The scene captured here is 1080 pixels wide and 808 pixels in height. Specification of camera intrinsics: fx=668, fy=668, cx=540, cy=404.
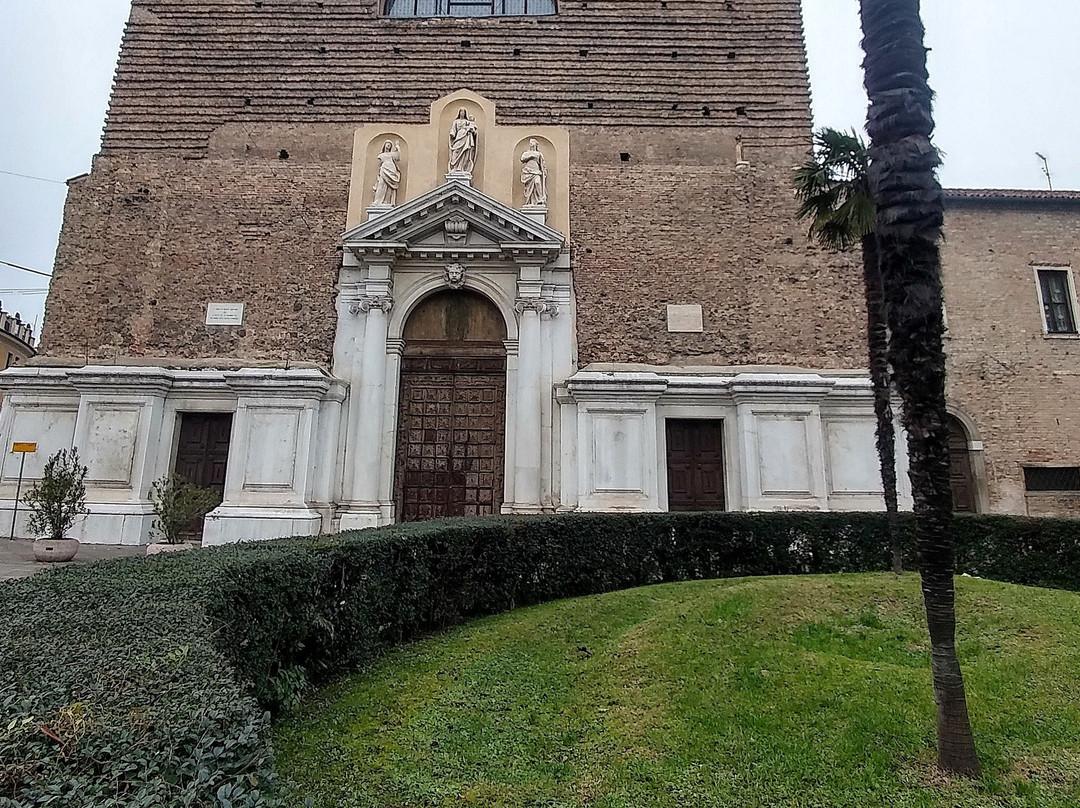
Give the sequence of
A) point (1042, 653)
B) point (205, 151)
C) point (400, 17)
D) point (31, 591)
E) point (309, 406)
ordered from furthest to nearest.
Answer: point (400, 17), point (205, 151), point (309, 406), point (1042, 653), point (31, 591)

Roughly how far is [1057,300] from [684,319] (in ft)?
35.9

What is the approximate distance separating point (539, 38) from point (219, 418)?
11744 millimetres

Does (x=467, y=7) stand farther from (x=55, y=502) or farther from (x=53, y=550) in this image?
(x=53, y=550)

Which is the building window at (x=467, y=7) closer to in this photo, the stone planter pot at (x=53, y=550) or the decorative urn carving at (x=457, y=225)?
the decorative urn carving at (x=457, y=225)

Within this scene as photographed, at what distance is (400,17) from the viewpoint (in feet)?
55.7

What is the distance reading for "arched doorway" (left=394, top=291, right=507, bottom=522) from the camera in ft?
46.0

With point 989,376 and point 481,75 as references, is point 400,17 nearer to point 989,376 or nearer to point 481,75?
point 481,75

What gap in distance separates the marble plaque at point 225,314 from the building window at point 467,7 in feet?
29.4

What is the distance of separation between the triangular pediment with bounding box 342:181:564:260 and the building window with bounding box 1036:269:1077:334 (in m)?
13.3

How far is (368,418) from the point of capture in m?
13.9

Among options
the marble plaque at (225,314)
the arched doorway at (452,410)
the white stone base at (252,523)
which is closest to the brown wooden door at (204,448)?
the white stone base at (252,523)

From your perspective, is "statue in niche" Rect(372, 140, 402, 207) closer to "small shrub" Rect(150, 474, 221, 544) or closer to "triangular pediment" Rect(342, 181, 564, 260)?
"triangular pediment" Rect(342, 181, 564, 260)

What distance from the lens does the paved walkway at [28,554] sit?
30.6 ft

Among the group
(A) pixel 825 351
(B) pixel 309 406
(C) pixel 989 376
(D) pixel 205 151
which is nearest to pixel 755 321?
(A) pixel 825 351
